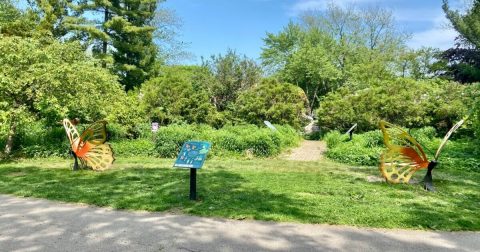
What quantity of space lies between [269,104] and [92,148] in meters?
13.2

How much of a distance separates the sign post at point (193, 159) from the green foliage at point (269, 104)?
1500 centimetres

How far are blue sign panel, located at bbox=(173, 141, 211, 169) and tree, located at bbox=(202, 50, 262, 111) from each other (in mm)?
16043

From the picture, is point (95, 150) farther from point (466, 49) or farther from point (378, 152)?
point (466, 49)

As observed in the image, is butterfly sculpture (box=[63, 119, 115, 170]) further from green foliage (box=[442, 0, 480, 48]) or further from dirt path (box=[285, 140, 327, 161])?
green foliage (box=[442, 0, 480, 48])

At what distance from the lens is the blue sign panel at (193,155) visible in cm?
662

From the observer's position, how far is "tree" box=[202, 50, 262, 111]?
2280 centimetres

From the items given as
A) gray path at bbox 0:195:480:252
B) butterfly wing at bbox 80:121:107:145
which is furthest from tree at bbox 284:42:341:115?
gray path at bbox 0:195:480:252

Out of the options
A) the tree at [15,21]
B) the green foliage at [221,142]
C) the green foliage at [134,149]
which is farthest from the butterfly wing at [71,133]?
the tree at [15,21]

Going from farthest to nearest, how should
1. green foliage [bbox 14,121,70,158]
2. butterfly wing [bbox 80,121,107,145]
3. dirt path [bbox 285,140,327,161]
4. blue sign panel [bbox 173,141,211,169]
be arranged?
dirt path [bbox 285,140,327,161]
green foliage [bbox 14,121,70,158]
butterfly wing [bbox 80,121,107,145]
blue sign panel [bbox 173,141,211,169]

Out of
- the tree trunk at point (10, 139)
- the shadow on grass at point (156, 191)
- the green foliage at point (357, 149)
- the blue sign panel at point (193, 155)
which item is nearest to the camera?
the shadow on grass at point (156, 191)

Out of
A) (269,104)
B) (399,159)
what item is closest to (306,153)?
(399,159)

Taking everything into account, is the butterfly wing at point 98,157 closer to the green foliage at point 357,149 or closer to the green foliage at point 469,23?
the green foliage at point 357,149

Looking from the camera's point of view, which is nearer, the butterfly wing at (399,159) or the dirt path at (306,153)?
the butterfly wing at (399,159)

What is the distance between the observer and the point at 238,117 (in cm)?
2258
